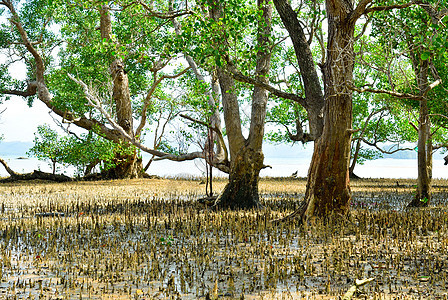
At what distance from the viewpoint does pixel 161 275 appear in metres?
4.69

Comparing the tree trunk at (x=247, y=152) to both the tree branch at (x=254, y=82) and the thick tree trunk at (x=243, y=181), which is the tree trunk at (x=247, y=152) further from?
the tree branch at (x=254, y=82)

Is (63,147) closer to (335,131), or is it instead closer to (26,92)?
(26,92)

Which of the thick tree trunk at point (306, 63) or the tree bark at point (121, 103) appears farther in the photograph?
the tree bark at point (121, 103)

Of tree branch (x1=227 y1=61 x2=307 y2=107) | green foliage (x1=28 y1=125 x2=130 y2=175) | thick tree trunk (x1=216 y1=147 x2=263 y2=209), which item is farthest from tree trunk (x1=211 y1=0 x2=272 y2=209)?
green foliage (x1=28 y1=125 x2=130 y2=175)

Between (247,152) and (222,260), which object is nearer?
(222,260)

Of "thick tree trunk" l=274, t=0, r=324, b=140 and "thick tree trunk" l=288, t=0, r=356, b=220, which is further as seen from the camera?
"thick tree trunk" l=274, t=0, r=324, b=140

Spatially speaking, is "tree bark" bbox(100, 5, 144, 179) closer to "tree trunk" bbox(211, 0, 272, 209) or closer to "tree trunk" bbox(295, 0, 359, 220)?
"tree trunk" bbox(211, 0, 272, 209)

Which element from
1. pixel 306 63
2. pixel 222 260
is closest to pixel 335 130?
pixel 306 63

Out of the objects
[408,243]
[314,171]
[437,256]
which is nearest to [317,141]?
[314,171]

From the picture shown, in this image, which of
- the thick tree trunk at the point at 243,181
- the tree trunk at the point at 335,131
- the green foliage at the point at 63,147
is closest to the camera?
the tree trunk at the point at 335,131

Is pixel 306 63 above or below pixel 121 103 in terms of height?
below

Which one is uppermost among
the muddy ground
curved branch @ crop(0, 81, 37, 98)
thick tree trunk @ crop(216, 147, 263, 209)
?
curved branch @ crop(0, 81, 37, 98)

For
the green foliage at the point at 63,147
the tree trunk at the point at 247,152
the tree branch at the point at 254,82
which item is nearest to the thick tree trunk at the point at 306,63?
the tree branch at the point at 254,82

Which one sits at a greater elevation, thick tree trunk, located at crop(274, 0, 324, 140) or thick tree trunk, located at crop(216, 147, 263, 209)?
thick tree trunk, located at crop(274, 0, 324, 140)
